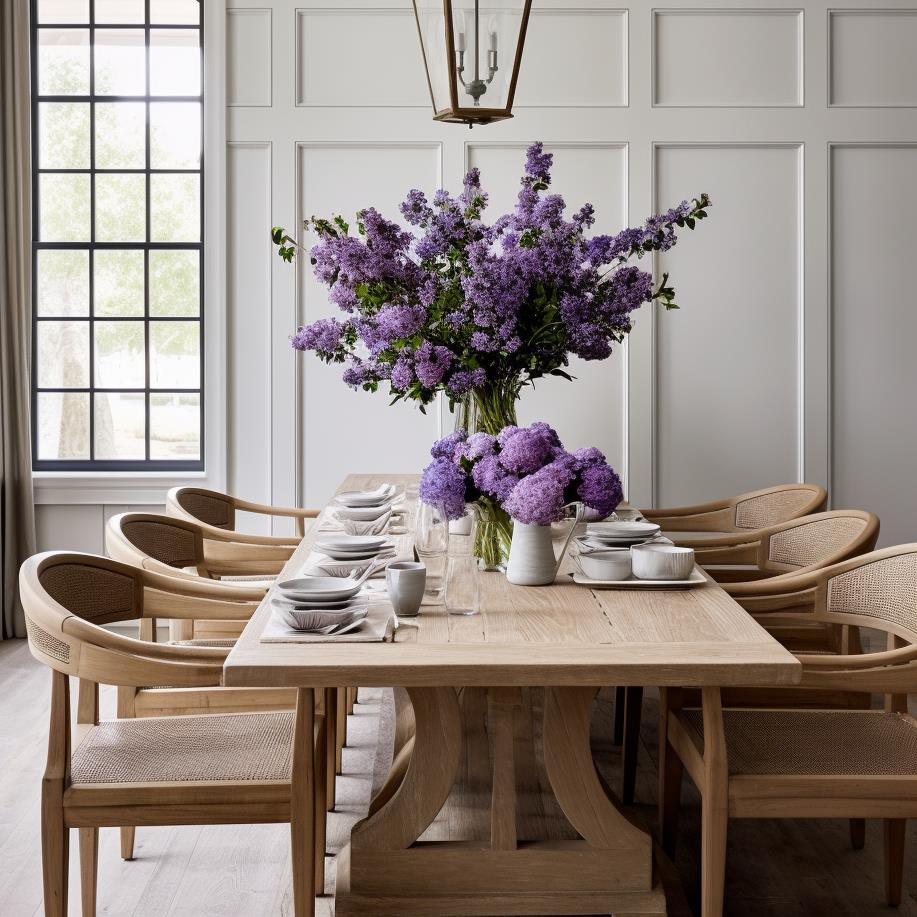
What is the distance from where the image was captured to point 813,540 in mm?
3107

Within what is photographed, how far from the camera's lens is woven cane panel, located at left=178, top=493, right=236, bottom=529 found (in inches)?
142

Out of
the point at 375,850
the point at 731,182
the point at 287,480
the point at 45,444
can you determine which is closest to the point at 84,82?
the point at 45,444

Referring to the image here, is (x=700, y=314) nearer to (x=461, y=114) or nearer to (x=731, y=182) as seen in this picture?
(x=731, y=182)

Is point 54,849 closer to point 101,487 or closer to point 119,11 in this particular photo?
point 101,487

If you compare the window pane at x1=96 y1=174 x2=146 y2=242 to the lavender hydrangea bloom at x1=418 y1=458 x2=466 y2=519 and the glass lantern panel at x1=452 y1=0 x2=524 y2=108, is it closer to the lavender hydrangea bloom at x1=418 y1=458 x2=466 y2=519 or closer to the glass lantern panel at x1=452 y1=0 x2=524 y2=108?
the glass lantern panel at x1=452 y1=0 x2=524 y2=108

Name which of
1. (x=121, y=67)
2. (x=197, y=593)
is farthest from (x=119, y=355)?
(x=197, y=593)

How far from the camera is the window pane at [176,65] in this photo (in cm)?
491

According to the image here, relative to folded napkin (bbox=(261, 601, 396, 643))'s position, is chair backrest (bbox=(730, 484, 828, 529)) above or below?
above

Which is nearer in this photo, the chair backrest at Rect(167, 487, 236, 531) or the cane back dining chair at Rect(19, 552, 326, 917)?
the cane back dining chair at Rect(19, 552, 326, 917)

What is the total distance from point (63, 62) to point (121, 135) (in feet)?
1.42

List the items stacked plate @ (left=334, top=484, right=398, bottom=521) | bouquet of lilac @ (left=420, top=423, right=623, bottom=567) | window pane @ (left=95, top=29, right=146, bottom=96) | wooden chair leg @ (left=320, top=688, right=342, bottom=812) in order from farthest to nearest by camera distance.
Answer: window pane @ (left=95, top=29, right=146, bottom=96)
stacked plate @ (left=334, top=484, right=398, bottom=521)
wooden chair leg @ (left=320, top=688, right=342, bottom=812)
bouquet of lilac @ (left=420, top=423, right=623, bottom=567)

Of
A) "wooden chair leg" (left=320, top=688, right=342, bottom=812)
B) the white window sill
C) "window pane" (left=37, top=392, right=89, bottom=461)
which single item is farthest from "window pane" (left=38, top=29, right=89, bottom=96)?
"wooden chair leg" (left=320, top=688, right=342, bottom=812)

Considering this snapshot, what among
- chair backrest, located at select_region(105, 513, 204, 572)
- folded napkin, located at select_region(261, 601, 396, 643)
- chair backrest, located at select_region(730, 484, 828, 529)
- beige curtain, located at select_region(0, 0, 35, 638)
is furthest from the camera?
beige curtain, located at select_region(0, 0, 35, 638)

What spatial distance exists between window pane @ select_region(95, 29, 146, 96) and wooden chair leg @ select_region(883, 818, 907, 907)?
14.5 ft
